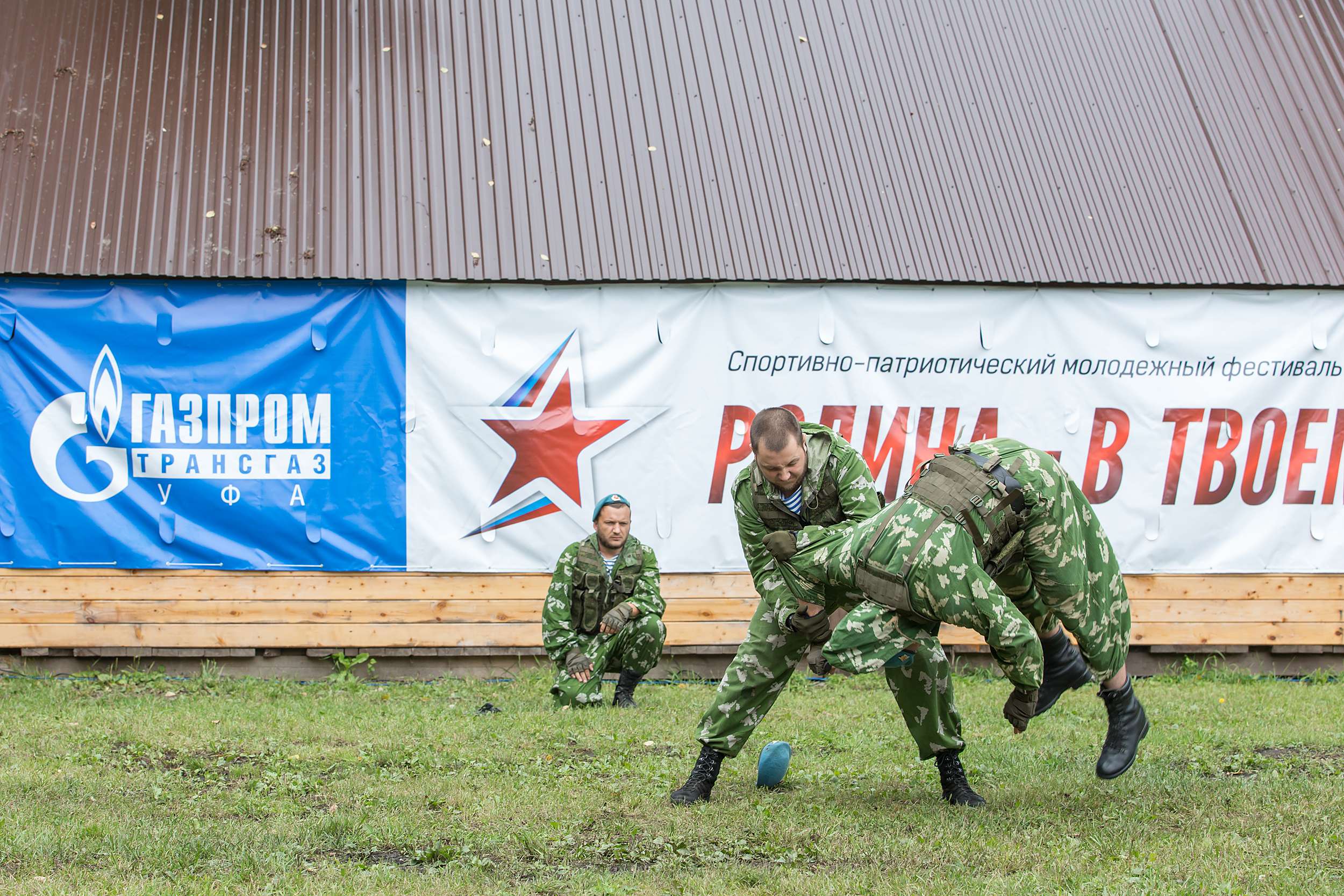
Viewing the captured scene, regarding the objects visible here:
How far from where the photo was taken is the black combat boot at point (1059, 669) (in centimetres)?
595

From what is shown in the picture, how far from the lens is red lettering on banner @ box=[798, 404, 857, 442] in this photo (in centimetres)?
1032

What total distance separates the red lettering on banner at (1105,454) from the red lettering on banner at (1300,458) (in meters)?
1.43

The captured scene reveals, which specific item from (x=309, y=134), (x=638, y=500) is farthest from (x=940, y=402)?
(x=309, y=134)

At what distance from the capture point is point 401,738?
7.48 metres

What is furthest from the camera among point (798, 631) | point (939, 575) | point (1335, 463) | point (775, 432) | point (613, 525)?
point (1335, 463)

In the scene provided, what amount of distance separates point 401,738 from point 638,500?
10.6 feet

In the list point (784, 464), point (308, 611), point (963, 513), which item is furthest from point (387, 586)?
point (963, 513)

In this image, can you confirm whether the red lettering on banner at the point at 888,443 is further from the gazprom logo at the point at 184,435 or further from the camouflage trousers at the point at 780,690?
the camouflage trousers at the point at 780,690

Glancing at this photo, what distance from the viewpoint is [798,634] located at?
5.86m

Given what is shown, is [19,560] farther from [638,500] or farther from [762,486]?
[762,486]

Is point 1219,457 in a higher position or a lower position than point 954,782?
higher

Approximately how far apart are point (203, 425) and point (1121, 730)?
7046mm

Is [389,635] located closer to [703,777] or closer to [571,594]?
[571,594]

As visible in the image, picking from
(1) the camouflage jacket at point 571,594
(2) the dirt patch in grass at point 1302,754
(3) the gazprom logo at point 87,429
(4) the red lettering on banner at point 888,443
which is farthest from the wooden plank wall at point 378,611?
(2) the dirt patch in grass at point 1302,754
